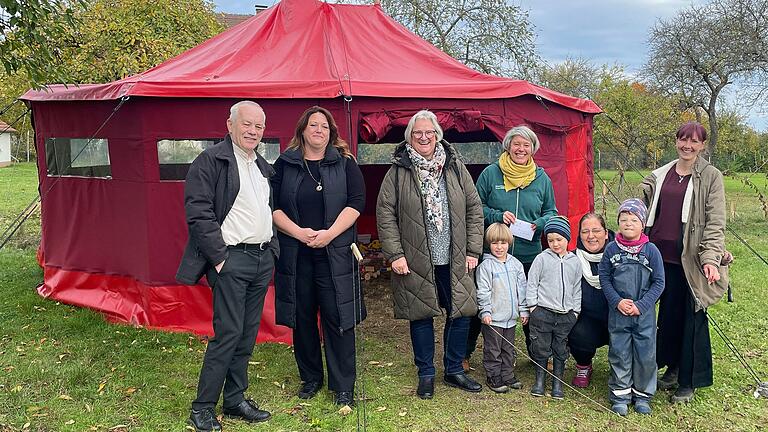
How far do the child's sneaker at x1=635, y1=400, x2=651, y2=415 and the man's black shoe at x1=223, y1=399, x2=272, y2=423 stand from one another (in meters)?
2.13

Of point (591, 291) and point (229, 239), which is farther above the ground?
point (229, 239)

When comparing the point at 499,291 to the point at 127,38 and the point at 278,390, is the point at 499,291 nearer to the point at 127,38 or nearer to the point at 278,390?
the point at 278,390

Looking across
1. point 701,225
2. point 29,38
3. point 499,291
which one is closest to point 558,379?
point 499,291

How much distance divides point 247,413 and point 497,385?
5.06 ft

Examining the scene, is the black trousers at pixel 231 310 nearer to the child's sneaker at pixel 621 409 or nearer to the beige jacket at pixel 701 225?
the child's sneaker at pixel 621 409

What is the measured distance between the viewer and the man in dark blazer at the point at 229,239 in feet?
11.0

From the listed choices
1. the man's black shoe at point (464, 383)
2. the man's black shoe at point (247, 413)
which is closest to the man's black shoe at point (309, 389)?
the man's black shoe at point (247, 413)

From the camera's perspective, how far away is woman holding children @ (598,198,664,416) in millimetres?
3695

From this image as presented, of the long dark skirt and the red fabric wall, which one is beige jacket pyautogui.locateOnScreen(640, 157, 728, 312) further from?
the red fabric wall

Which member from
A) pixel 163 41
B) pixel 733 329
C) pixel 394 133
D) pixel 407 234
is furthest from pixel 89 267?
pixel 733 329

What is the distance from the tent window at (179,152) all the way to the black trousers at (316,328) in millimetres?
1584

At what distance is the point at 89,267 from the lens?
5848 millimetres

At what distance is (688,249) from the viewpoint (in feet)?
12.4

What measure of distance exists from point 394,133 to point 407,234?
4625 millimetres
